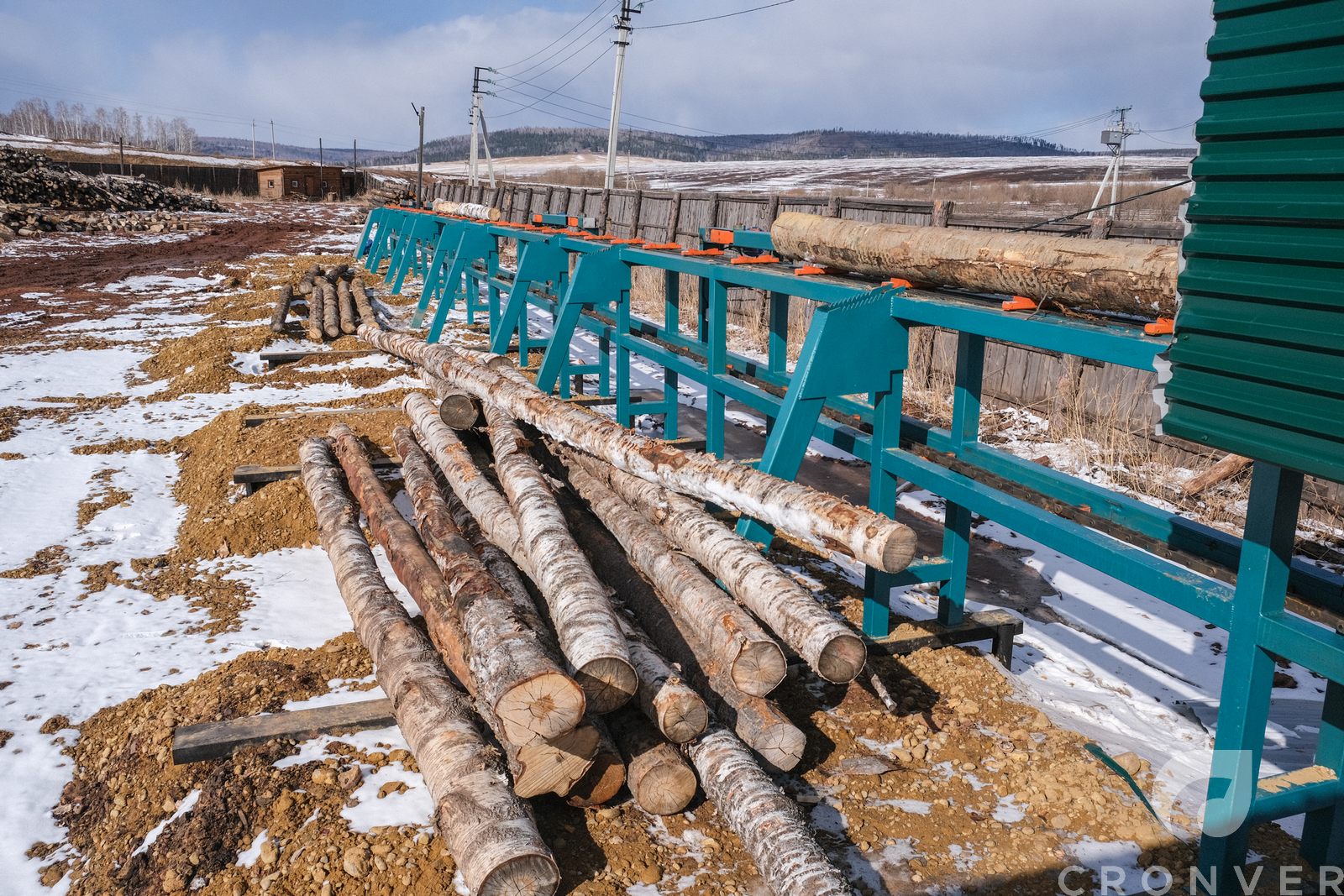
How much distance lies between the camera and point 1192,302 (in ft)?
8.26

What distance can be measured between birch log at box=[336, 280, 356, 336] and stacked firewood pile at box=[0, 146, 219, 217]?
2042 centimetres

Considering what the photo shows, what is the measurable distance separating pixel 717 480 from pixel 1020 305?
1446 millimetres

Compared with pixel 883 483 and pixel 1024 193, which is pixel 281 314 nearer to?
pixel 883 483

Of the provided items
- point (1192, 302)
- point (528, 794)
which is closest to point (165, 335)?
point (528, 794)

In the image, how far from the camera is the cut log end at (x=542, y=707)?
277 centimetres

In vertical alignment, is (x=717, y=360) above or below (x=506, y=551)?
above

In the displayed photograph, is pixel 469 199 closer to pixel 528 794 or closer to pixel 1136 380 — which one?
pixel 1136 380

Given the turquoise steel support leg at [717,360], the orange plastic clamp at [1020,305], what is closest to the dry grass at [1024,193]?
the turquoise steel support leg at [717,360]

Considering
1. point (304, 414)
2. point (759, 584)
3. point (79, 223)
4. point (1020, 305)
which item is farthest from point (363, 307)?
point (79, 223)

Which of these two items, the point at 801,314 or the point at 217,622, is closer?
the point at 217,622

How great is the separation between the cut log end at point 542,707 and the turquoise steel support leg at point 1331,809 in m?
2.36

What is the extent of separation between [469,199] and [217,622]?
2440cm

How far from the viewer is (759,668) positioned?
3199mm

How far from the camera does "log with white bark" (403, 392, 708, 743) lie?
120 inches
